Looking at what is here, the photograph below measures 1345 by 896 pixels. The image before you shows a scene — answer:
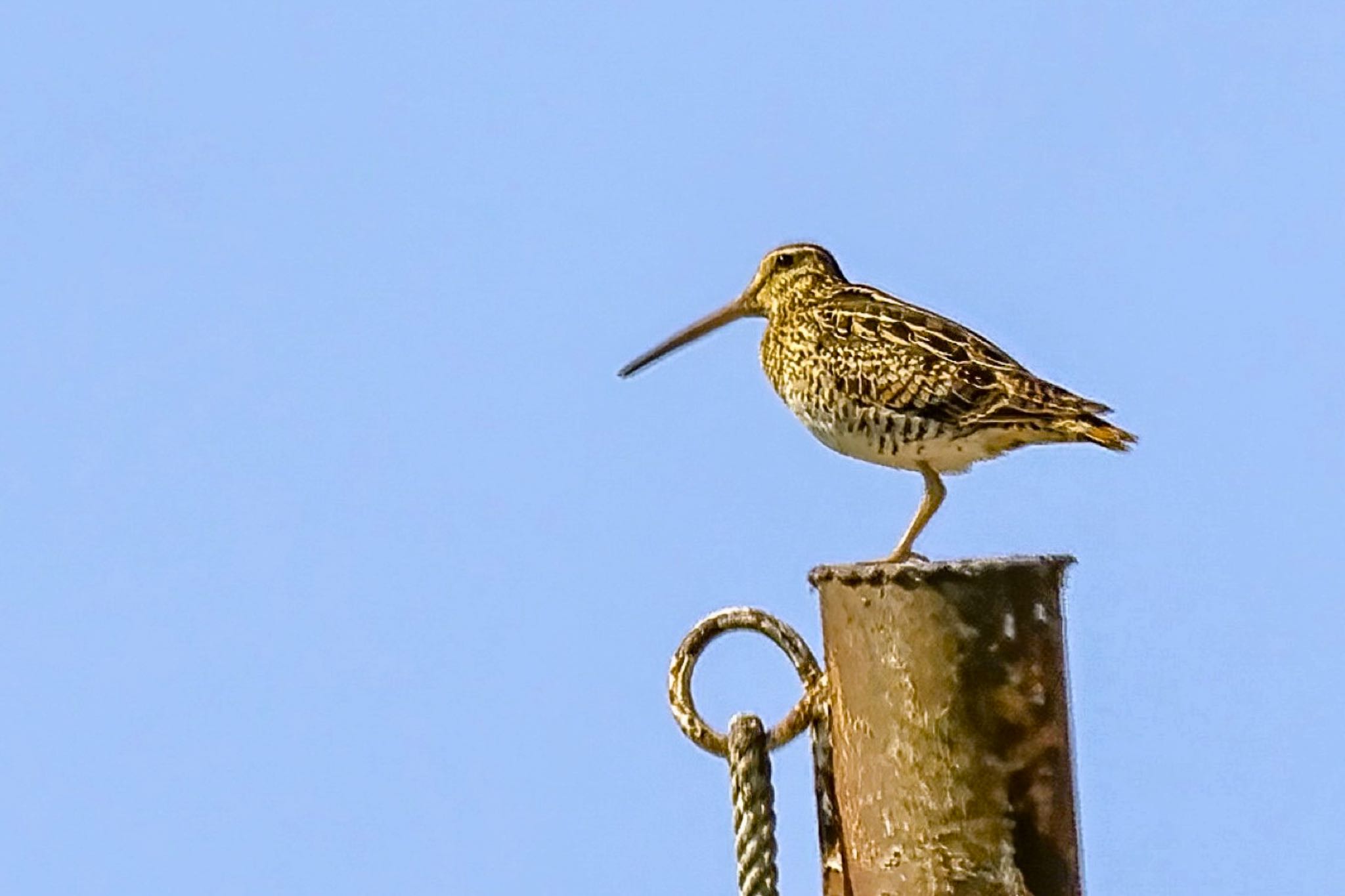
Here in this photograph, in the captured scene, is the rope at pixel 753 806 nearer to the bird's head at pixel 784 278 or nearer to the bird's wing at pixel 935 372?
the bird's wing at pixel 935 372

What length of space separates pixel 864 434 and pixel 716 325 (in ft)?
6.82

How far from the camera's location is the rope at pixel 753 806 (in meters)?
5.77

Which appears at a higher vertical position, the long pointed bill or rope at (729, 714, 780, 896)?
the long pointed bill

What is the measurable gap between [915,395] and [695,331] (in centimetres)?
225

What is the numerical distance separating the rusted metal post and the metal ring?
38 centimetres

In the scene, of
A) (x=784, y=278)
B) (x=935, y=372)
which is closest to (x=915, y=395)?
(x=935, y=372)

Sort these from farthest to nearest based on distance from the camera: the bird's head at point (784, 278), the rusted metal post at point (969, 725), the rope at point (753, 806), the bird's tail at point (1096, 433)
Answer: the bird's head at point (784, 278) < the bird's tail at point (1096, 433) < the rope at point (753, 806) < the rusted metal post at point (969, 725)

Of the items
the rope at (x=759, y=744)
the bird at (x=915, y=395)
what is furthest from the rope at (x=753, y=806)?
the bird at (x=915, y=395)

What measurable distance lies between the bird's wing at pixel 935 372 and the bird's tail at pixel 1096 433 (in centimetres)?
4

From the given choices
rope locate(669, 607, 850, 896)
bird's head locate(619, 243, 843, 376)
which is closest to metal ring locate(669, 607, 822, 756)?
rope locate(669, 607, 850, 896)

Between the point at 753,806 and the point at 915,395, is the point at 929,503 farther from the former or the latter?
the point at 753,806

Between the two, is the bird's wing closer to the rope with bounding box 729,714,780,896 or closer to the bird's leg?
the bird's leg

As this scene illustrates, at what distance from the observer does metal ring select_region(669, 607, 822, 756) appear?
18.8 feet

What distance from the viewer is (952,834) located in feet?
17.3
